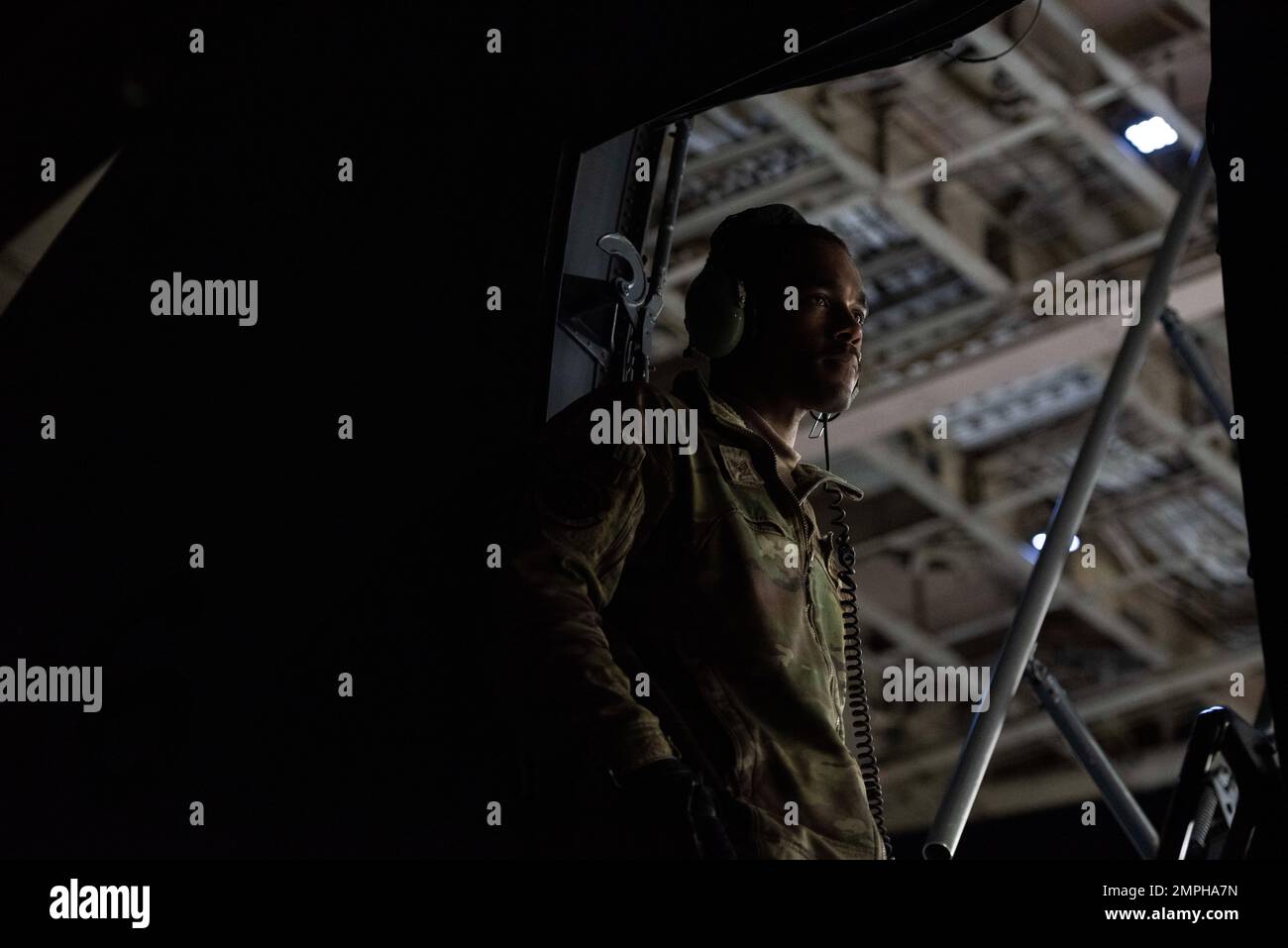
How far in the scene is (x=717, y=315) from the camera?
2139 millimetres

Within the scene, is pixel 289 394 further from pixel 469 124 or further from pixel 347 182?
pixel 469 124

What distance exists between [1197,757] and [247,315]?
138 centimetres

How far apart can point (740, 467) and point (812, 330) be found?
9.6 inches

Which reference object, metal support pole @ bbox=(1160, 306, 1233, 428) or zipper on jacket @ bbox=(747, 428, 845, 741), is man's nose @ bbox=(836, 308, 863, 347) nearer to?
zipper on jacket @ bbox=(747, 428, 845, 741)

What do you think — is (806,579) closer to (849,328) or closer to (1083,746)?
(849,328)

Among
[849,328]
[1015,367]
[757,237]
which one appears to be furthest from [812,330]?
[1015,367]

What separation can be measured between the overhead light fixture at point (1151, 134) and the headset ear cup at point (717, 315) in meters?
2.38

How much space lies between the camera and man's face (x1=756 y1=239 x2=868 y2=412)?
6.98 ft

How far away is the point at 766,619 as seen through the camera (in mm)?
1892

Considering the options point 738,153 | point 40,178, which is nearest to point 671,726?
point 40,178

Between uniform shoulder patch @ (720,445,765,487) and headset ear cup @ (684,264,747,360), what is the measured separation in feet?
0.58

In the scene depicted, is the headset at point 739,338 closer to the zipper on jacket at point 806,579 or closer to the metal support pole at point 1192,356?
the zipper on jacket at point 806,579
